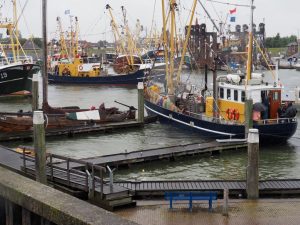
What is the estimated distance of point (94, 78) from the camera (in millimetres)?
72562

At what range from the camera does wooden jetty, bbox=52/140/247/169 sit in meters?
21.5

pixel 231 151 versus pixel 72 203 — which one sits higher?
pixel 72 203

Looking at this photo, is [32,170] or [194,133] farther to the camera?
[194,133]

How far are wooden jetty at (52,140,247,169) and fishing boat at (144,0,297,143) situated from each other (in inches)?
64.7

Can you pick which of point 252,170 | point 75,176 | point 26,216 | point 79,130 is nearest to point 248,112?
point 252,170

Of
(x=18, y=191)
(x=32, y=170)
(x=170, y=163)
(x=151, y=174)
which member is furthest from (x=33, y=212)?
(x=170, y=163)

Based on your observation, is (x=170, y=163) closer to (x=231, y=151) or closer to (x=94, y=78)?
(x=231, y=151)

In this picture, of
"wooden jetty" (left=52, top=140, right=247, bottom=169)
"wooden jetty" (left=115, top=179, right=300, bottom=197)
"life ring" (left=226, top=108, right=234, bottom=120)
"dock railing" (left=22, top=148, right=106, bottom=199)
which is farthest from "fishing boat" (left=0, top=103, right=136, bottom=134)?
"wooden jetty" (left=115, top=179, right=300, bottom=197)

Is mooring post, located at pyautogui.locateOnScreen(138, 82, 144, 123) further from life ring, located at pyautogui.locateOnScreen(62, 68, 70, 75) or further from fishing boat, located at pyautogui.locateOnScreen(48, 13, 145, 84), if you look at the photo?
life ring, located at pyautogui.locateOnScreen(62, 68, 70, 75)

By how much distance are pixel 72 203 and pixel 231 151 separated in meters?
20.1

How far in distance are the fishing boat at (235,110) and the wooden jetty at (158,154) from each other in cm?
164

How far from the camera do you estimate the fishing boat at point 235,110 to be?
2739 cm

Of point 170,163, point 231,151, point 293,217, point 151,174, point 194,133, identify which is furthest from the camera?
point 194,133

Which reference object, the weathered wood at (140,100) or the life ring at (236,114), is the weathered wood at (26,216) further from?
the weathered wood at (140,100)
